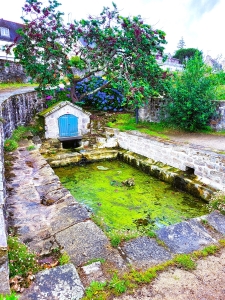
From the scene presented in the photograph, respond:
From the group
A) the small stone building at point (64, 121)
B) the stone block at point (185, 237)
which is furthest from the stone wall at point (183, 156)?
the stone block at point (185, 237)

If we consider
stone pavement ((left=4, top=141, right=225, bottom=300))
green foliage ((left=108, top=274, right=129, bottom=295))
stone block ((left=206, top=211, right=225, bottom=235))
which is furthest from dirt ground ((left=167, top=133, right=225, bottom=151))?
green foliage ((left=108, top=274, right=129, bottom=295))

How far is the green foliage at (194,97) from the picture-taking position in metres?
8.10

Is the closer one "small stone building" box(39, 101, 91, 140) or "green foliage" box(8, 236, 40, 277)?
"green foliage" box(8, 236, 40, 277)

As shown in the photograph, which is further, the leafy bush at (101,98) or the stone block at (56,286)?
the leafy bush at (101,98)

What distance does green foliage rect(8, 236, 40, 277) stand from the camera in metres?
2.51

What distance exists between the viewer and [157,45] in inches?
385

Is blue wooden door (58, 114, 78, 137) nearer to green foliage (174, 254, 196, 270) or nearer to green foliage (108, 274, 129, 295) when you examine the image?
green foliage (174, 254, 196, 270)

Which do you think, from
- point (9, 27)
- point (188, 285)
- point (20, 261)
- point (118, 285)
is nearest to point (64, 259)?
point (20, 261)

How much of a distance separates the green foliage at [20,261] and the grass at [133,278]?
735 mm

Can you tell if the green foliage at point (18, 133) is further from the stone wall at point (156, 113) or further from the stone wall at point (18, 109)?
the stone wall at point (156, 113)

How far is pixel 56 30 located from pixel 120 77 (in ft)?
11.2

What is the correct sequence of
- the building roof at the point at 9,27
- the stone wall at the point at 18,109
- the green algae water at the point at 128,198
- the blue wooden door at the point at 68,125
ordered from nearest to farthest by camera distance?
the green algae water at the point at 128,198, the stone wall at the point at 18,109, the blue wooden door at the point at 68,125, the building roof at the point at 9,27

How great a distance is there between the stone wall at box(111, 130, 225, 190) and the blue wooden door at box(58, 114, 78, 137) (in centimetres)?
212

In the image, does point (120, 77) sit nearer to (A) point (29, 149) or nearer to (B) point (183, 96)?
(B) point (183, 96)
